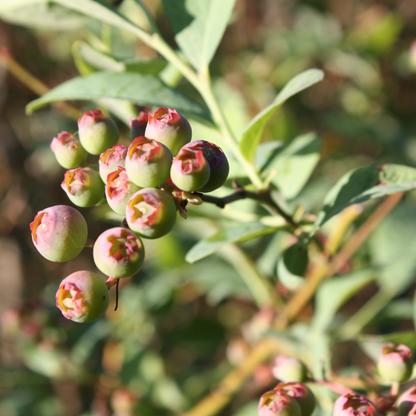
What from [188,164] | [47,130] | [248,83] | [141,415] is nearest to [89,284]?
[188,164]

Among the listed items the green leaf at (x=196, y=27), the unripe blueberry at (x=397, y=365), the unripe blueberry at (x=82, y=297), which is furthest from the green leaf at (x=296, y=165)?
the unripe blueberry at (x=82, y=297)

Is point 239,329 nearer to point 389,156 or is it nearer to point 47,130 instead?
point 389,156

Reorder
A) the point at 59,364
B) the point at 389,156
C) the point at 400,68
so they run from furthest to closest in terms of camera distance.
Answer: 1. the point at 400,68
2. the point at 389,156
3. the point at 59,364

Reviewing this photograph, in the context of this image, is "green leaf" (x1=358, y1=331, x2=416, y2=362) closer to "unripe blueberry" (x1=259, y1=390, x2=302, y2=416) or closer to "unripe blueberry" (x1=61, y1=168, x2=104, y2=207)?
"unripe blueberry" (x1=259, y1=390, x2=302, y2=416)

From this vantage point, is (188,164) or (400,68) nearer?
(188,164)

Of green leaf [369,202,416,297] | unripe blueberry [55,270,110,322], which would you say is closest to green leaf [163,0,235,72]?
unripe blueberry [55,270,110,322]

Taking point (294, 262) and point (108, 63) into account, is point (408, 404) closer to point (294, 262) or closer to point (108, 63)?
point (294, 262)

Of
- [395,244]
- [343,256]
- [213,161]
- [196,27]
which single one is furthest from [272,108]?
[395,244]
